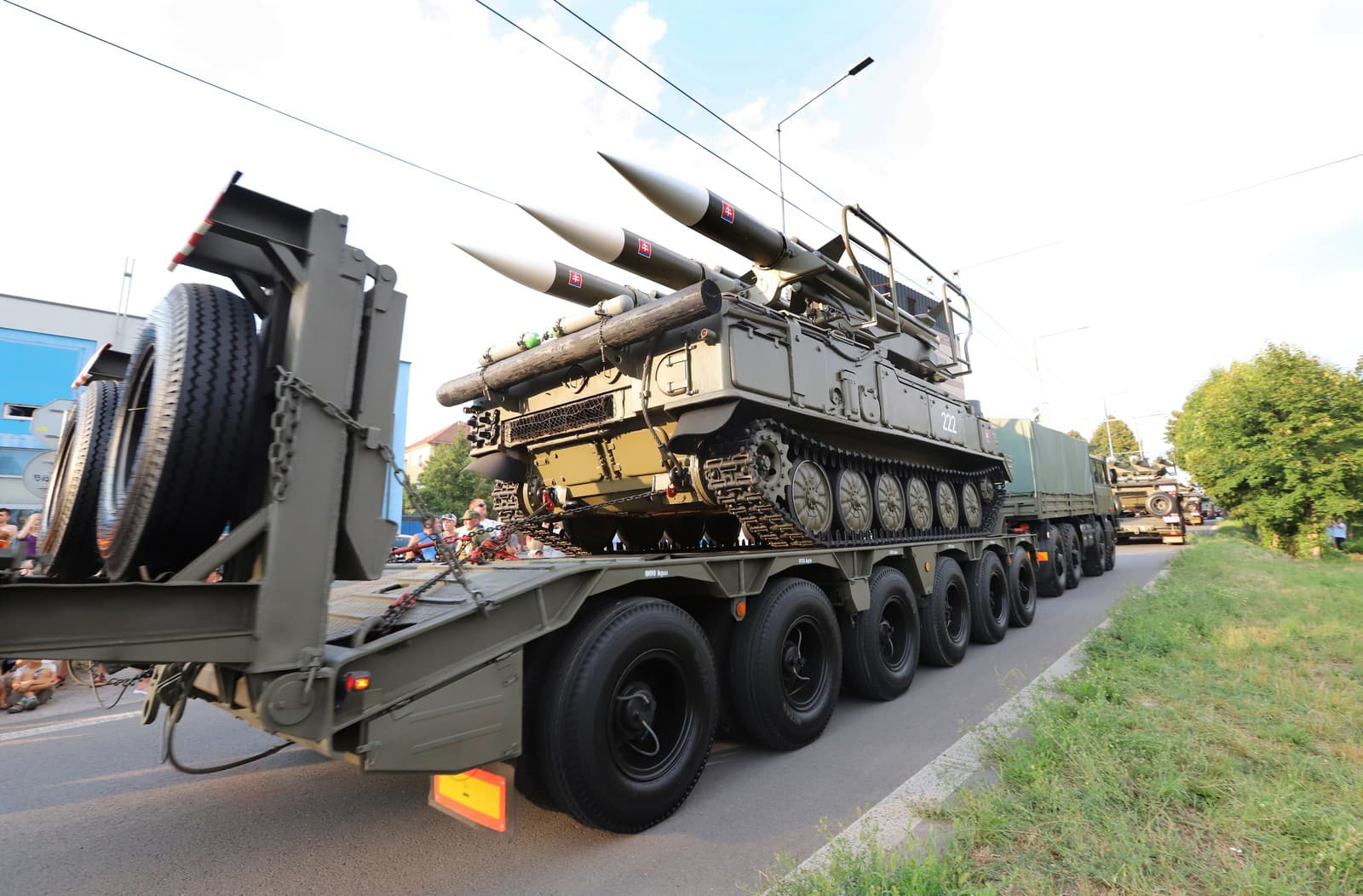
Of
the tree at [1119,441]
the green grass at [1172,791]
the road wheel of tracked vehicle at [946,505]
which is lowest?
the green grass at [1172,791]

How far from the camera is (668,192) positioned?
6.21 meters

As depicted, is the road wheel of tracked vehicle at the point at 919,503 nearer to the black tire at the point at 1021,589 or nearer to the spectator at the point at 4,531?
the black tire at the point at 1021,589

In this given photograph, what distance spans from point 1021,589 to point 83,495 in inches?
390

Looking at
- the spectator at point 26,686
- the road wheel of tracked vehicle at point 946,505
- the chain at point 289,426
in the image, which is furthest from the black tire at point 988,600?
the spectator at point 26,686

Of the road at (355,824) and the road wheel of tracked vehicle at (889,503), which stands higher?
the road wheel of tracked vehicle at (889,503)

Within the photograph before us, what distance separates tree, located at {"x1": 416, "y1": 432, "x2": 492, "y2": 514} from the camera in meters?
40.7

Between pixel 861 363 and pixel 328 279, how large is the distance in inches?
211

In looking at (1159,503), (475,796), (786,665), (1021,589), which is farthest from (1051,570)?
(1159,503)

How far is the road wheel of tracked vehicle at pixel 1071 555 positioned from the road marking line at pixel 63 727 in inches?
557

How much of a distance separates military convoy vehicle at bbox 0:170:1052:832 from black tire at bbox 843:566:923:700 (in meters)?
0.04

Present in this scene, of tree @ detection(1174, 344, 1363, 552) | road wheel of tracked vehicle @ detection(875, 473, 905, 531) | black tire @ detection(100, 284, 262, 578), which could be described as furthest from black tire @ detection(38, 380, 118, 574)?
tree @ detection(1174, 344, 1363, 552)

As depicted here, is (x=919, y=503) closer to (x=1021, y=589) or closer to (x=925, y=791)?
(x=1021, y=589)

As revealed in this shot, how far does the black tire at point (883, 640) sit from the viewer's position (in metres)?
5.70

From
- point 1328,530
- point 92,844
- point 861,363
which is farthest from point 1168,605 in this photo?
point 1328,530
